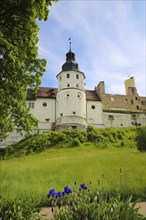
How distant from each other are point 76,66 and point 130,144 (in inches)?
878

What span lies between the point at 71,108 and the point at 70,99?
194 cm

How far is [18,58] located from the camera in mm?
11516

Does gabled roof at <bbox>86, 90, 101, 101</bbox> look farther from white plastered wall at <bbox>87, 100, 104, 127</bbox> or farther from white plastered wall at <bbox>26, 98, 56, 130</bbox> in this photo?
white plastered wall at <bbox>26, 98, 56, 130</bbox>

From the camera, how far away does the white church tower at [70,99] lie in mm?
41750

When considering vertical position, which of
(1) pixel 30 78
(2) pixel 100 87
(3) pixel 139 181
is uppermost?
(2) pixel 100 87

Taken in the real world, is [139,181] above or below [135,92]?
below

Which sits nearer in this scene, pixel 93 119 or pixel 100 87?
pixel 93 119

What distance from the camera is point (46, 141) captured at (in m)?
32.8

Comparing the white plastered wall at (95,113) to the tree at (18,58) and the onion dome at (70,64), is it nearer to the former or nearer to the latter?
the onion dome at (70,64)

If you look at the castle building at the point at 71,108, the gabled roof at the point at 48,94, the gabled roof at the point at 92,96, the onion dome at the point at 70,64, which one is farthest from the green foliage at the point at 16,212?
the gabled roof at the point at 92,96

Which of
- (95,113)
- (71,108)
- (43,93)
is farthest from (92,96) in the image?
(43,93)

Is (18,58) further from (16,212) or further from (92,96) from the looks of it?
(92,96)

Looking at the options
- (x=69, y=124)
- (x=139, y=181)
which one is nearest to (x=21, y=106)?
(x=139, y=181)

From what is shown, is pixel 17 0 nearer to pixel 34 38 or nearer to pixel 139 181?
pixel 34 38
